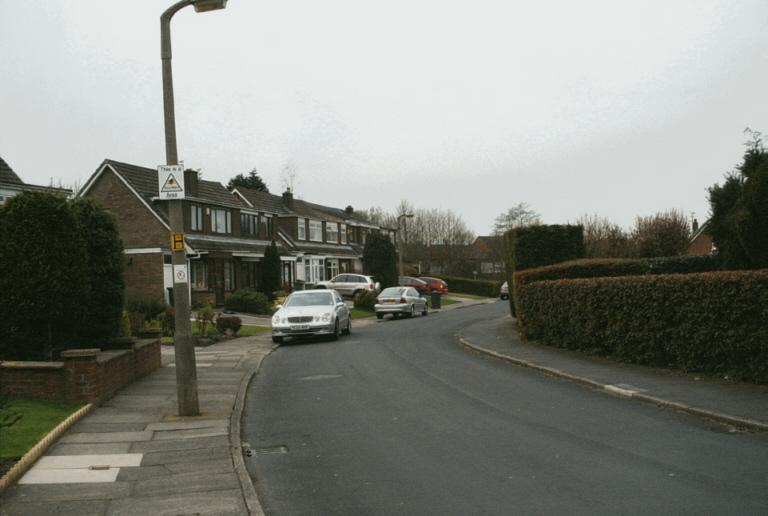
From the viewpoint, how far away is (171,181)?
33.1 ft

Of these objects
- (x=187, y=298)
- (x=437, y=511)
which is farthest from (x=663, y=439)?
(x=187, y=298)

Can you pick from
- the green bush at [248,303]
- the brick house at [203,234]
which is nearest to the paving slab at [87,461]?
the brick house at [203,234]

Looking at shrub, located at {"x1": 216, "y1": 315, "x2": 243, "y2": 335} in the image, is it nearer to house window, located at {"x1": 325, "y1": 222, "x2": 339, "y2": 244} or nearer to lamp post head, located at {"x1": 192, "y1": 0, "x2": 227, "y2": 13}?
lamp post head, located at {"x1": 192, "y1": 0, "x2": 227, "y2": 13}

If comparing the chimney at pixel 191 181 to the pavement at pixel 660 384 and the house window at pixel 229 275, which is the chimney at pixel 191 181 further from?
the pavement at pixel 660 384

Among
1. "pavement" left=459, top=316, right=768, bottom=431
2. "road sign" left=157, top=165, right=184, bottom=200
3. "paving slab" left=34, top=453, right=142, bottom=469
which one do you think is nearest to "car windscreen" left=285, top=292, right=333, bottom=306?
"pavement" left=459, top=316, right=768, bottom=431

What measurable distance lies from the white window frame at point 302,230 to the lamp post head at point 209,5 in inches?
2004

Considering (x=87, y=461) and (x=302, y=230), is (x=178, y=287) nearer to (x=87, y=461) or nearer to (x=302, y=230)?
(x=87, y=461)

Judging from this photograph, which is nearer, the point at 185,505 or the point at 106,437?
the point at 185,505

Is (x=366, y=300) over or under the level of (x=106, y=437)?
over

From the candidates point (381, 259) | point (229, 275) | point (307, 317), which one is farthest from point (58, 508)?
point (381, 259)

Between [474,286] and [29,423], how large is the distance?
6522 cm

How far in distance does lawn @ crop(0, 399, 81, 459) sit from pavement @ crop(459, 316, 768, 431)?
807 cm

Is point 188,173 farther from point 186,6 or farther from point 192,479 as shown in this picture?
point 192,479

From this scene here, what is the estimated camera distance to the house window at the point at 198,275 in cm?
4150
